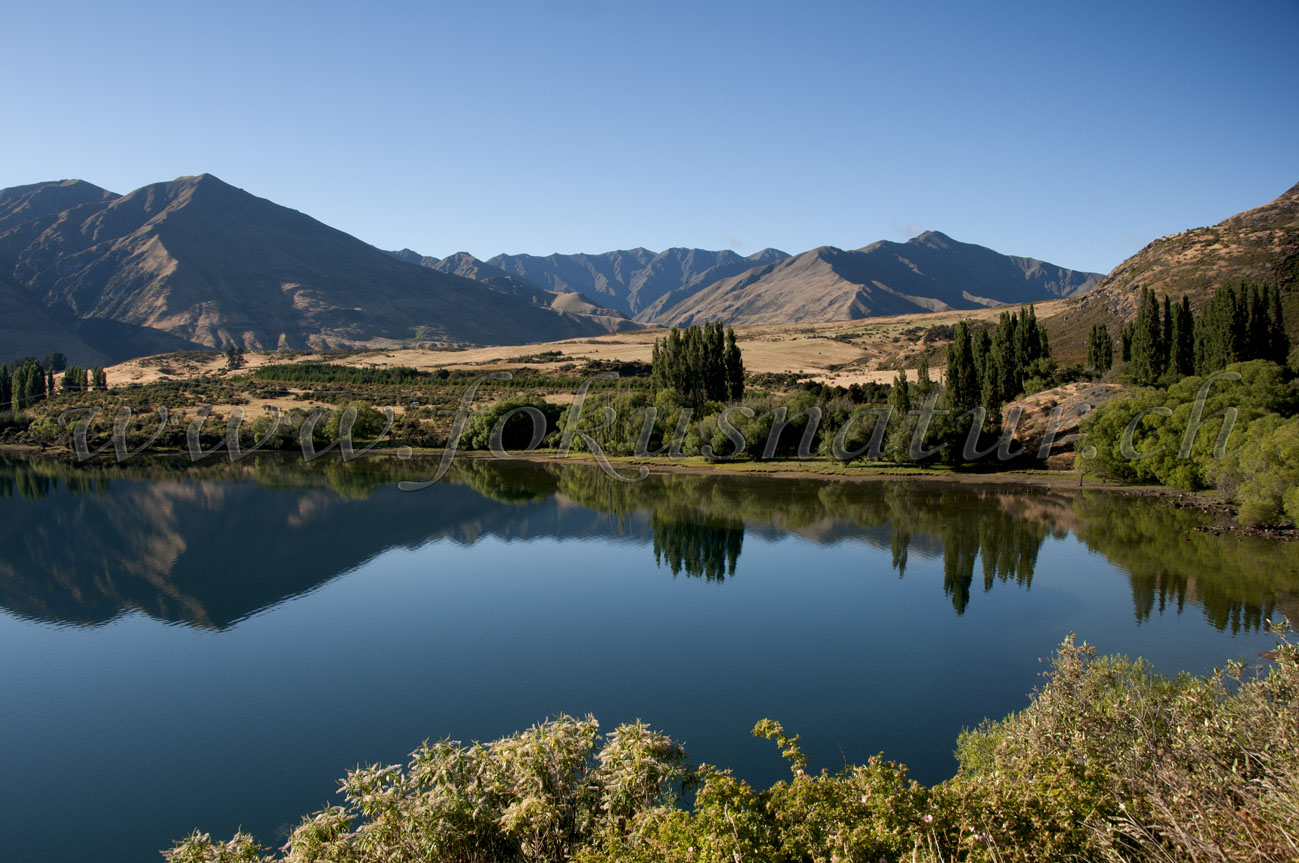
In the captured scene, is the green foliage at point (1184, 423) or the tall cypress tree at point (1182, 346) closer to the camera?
the green foliage at point (1184, 423)

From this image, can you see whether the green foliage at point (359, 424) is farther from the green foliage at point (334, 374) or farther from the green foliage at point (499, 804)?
the green foliage at point (499, 804)

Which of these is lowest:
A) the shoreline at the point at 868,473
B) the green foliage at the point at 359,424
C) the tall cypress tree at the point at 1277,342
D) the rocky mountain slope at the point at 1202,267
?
the shoreline at the point at 868,473

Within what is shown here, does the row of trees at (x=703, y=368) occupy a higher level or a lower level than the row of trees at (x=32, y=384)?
higher

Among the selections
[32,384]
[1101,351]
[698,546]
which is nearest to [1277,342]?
[1101,351]

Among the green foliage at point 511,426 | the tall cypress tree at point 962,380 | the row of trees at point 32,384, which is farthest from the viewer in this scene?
the row of trees at point 32,384

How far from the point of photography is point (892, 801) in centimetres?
1212

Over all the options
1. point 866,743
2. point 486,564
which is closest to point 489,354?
point 486,564

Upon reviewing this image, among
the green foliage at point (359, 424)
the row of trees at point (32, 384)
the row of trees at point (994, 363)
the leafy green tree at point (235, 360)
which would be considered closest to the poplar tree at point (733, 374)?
the row of trees at point (994, 363)

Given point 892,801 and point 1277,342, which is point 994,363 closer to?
point 1277,342

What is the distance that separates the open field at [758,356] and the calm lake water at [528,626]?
62.5 m

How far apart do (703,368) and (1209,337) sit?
45.4m

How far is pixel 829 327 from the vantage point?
195m

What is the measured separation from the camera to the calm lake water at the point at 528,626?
23719mm

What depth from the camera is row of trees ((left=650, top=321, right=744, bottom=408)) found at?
88.0 meters
